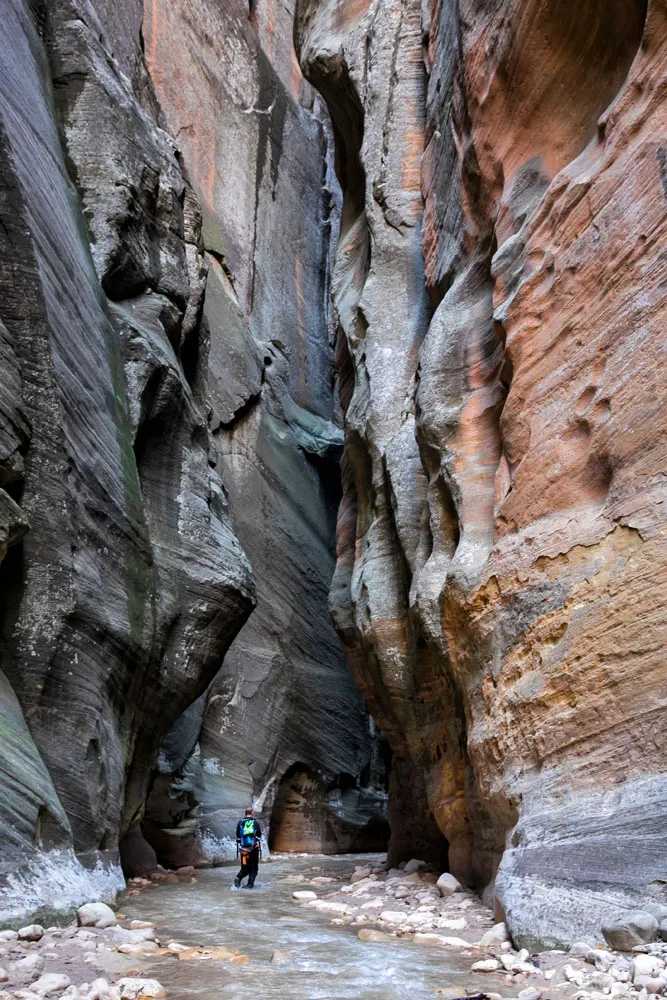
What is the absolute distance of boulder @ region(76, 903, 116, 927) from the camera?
7.09 m

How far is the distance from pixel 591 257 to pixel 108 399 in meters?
6.51

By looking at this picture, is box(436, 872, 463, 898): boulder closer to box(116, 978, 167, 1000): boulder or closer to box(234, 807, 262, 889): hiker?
box(234, 807, 262, 889): hiker

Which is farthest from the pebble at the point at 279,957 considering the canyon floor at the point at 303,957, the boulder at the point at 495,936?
the boulder at the point at 495,936

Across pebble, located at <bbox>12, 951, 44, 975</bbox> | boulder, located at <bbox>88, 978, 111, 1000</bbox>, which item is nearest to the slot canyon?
pebble, located at <bbox>12, 951, 44, 975</bbox>

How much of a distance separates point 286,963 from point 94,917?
6.63 ft

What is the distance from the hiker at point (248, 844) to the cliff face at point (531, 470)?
2.43 m

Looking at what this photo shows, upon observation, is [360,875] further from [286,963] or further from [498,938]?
[286,963]

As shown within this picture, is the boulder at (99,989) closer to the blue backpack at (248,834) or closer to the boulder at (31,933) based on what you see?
the boulder at (31,933)

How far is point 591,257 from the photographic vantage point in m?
7.92

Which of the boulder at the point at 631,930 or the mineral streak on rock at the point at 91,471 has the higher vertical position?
the mineral streak on rock at the point at 91,471

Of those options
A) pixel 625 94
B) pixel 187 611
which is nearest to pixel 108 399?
pixel 187 611

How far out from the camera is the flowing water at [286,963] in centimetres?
505

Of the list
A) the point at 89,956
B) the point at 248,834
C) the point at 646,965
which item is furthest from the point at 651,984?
the point at 248,834

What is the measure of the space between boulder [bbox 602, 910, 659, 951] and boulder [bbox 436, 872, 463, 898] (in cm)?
485
